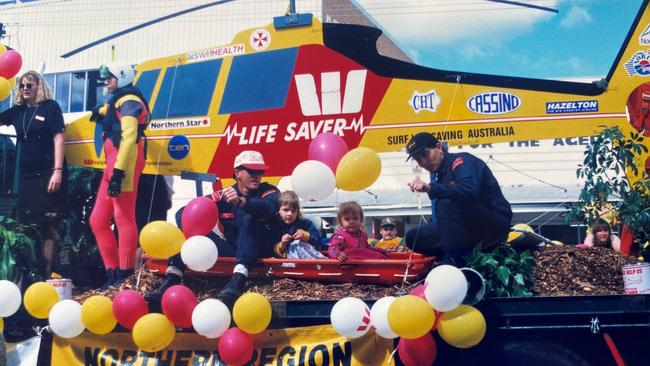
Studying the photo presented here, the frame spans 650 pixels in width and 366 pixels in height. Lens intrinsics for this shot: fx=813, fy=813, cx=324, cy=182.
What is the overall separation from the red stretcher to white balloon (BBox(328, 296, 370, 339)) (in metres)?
0.45

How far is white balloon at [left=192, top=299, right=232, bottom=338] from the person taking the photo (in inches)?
198

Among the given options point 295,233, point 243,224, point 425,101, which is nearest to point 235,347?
point 243,224

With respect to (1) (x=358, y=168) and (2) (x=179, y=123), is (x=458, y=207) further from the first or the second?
(2) (x=179, y=123)

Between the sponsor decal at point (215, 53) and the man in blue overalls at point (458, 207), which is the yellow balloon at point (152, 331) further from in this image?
the sponsor decal at point (215, 53)

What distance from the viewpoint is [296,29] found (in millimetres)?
6641

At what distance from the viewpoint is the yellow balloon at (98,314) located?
5.34 meters

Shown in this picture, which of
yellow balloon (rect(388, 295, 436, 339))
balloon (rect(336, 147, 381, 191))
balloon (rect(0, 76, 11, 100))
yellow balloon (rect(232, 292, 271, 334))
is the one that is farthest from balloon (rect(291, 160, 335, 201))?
balloon (rect(0, 76, 11, 100))

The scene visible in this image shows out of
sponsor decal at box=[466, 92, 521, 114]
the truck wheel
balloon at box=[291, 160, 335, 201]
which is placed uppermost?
sponsor decal at box=[466, 92, 521, 114]

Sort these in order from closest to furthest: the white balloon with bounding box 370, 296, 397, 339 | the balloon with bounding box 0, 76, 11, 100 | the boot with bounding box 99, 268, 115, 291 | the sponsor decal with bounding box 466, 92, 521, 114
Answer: the white balloon with bounding box 370, 296, 397, 339, the sponsor decal with bounding box 466, 92, 521, 114, the boot with bounding box 99, 268, 115, 291, the balloon with bounding box 0, 76, 11, 100

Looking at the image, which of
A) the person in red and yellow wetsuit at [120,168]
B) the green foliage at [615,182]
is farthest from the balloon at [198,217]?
the green foliage at [615,182]

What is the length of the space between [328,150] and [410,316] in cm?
148

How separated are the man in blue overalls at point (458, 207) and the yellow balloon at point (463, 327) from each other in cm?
58

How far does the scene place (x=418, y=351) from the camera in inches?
188

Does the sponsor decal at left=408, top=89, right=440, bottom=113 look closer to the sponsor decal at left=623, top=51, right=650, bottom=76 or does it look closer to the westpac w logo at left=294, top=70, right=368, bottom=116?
the westpac w logo at left=294, top=70, right=368, bottom=116
